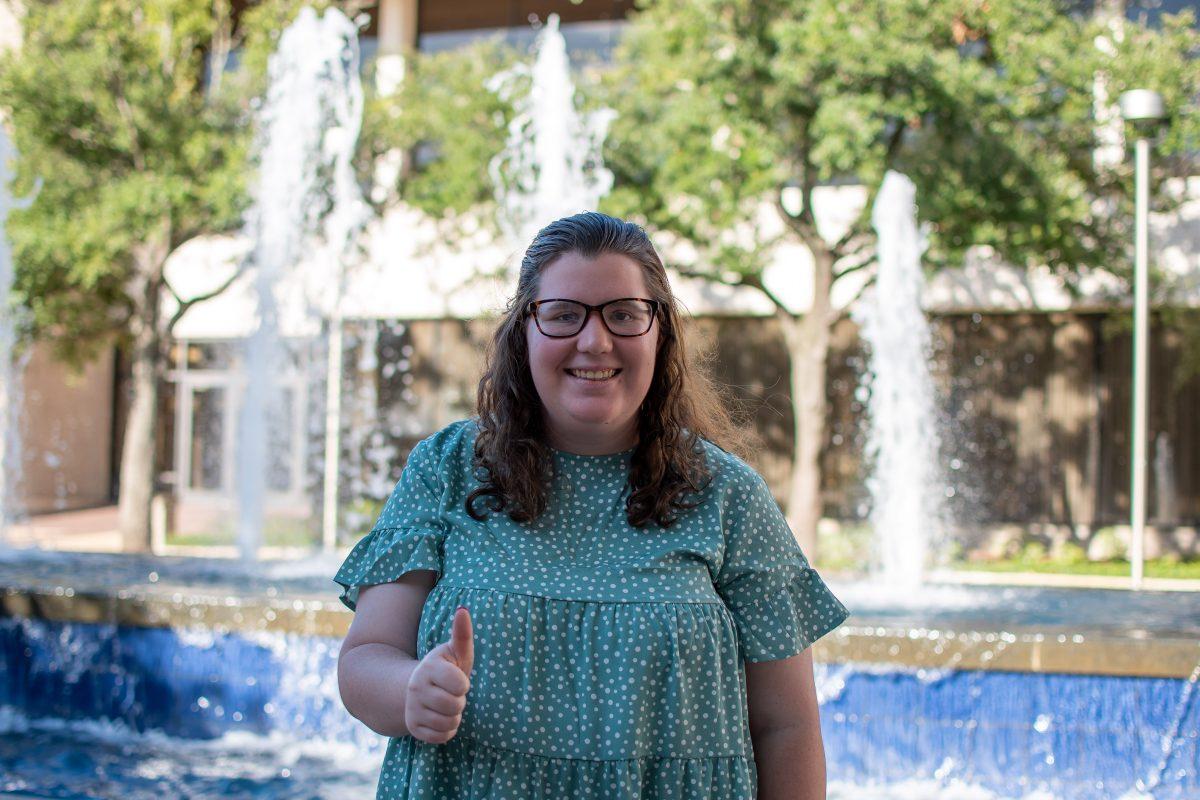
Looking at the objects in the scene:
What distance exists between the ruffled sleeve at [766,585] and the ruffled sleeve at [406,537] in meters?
0.39

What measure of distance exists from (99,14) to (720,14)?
6.04 m

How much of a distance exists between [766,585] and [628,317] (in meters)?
0.41

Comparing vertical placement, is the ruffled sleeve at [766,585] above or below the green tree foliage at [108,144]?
below

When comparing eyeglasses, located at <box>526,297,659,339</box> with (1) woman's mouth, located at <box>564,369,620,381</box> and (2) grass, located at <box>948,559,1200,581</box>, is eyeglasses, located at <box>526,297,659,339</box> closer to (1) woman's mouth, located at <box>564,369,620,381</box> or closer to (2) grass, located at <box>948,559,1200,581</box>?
A: (1) woman's mouth, located at <box>564,369,620,381</box>

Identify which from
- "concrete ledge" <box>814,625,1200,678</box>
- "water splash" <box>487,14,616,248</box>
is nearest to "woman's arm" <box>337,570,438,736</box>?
"concrete ledge" <box>814,625,1200,678</box>

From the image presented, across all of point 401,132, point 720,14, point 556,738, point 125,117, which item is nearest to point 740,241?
point 720,14

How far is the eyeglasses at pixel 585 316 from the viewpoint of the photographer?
1.65m

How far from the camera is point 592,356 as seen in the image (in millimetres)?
1641

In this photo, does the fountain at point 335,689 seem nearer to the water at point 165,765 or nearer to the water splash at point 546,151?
the water at point 165,765

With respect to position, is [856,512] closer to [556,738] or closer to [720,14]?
[720,14]

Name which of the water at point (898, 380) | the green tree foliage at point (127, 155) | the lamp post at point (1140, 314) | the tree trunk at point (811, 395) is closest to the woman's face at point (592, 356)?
the water at point (898, 380)

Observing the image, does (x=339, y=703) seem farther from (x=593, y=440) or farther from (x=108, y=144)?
(x=108, y=144)

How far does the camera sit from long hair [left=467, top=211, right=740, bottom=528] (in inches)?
64.7

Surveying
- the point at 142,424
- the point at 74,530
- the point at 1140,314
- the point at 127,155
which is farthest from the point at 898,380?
the point at 74,530
